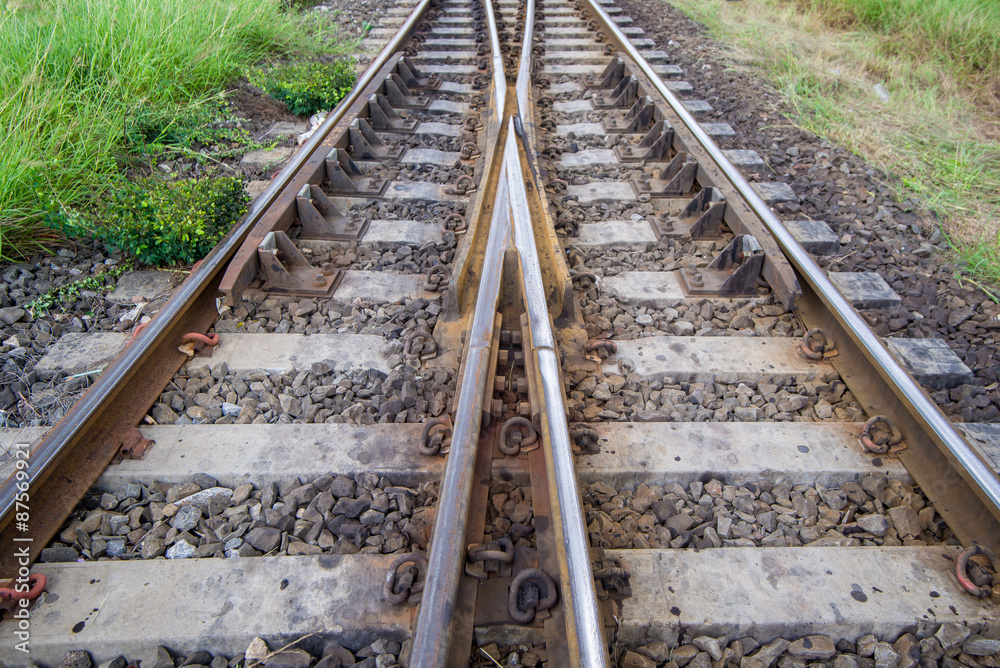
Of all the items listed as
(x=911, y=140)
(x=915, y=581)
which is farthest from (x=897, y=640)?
(x=911, y=140)

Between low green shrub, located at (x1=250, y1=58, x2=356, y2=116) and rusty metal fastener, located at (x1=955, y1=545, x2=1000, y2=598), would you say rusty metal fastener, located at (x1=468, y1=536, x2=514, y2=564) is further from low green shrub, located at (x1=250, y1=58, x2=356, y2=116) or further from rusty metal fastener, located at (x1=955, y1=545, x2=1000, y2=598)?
low green shrub, located at (x1=250, y1=58, x2=356, y2=116)

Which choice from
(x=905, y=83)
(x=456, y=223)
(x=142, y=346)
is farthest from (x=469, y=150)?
(x=905, y=83)

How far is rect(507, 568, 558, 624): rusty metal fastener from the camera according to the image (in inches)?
63.8

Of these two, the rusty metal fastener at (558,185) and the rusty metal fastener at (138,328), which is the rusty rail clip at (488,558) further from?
the rusty metal fastener at (558,185)

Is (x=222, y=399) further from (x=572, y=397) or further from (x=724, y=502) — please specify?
(x=724, y=502)

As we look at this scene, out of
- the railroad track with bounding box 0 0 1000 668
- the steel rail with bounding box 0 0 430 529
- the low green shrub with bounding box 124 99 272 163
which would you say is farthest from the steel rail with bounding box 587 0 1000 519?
the low green shrub with bounding box 124 99 272 163

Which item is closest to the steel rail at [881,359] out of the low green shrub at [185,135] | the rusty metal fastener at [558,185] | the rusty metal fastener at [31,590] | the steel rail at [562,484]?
the rusty metal fastener at [558,185]

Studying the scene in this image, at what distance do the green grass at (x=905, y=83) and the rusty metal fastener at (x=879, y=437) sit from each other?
170 centimetres

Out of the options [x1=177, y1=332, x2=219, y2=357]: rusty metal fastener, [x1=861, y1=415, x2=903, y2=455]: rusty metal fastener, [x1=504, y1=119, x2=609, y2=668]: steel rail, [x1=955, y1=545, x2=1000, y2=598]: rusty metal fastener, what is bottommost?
[x1=955, y1=545, x2=1000, y2=598]: rusty metal fastener

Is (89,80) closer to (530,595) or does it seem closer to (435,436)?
(435,436)

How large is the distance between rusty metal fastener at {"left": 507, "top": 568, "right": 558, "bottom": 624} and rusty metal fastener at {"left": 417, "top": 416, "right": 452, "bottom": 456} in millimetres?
613

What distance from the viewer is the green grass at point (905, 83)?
4.11m

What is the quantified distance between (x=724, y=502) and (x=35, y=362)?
2.84 m

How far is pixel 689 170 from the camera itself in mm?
3865
